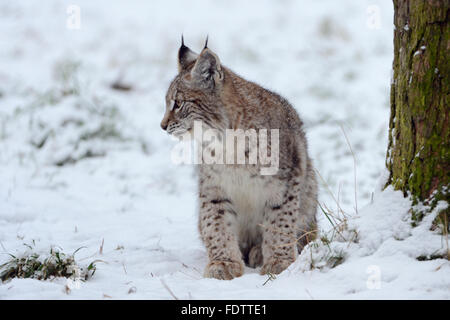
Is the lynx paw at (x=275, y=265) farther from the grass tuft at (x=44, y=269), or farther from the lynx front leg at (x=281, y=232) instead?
the grass tuft at (x=44, y=269)

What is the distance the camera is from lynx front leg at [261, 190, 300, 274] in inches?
139

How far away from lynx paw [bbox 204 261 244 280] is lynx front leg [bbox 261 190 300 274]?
165 millimetres

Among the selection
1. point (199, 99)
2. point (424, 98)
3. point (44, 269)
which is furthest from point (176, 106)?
point (424, 98)

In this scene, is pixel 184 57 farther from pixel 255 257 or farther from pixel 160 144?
pixel 160 144

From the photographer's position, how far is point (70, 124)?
684 centimetres

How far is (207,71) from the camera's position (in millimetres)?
3586

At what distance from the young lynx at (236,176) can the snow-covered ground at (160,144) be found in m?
0.23

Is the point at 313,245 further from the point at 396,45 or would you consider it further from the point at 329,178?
the point at 329,178

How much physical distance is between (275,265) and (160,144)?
4047mm

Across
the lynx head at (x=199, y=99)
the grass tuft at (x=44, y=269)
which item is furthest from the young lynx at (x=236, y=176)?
the grass tuft at (x=44, y=269)

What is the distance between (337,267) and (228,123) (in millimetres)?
1295

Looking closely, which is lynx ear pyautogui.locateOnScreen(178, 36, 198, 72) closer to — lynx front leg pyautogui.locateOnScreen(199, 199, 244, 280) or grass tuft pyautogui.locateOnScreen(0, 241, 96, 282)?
lynx front leg pyautogui.locateOnScreen(199, 199, 244, 280)

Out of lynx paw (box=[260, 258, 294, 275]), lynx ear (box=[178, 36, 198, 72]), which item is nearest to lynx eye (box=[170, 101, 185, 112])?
lynx ear (box=[178, 36, 198, 72])

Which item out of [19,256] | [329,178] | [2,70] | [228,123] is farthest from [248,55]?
[19,256]
